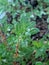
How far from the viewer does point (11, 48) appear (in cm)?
133

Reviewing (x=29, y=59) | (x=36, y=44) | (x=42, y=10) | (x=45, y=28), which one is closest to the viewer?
(x=36, y=44)

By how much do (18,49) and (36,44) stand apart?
129mm

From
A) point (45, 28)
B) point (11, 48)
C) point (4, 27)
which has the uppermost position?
point (4, 27)

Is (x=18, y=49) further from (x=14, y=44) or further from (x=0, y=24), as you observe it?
(x=0, y=24)

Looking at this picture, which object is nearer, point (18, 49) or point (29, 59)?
point (18, 49)

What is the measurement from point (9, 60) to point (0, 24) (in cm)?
22

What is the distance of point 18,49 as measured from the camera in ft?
4.30

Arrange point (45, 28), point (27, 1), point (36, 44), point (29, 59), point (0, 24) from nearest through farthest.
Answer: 1. point (36, 44)
2. point (0, 24)
3. point (29, 59)
4. point (45, 28)
5. point (27, 1)

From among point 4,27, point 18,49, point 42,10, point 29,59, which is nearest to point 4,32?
point 4,27

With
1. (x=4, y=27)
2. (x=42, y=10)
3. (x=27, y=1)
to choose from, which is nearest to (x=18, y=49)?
(x=4, y=27)

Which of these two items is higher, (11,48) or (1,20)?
(1,20)

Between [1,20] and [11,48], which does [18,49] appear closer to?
[11,48]

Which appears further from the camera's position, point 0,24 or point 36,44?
point 0,24

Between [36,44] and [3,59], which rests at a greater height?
[36,44]
